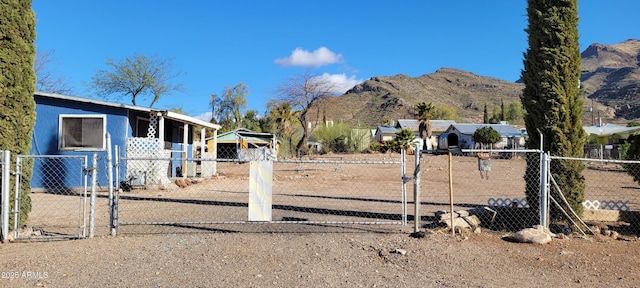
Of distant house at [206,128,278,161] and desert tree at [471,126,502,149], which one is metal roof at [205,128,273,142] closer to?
distant house at [206,128,278,161]

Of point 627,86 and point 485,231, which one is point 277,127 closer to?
point 485,231

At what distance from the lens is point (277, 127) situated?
1916 inches

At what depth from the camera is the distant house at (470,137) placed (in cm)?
4732

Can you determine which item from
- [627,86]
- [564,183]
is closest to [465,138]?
[564,183]

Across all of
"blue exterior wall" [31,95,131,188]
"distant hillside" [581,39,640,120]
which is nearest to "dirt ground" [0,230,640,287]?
"blue exterior wall" [31,95,131,188]

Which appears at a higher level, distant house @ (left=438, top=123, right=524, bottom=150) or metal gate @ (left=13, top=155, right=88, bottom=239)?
distant house @ (left=438, top=123, right=524, bottom=150)

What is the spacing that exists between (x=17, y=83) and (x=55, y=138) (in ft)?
26.9

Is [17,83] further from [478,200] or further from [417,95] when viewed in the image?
[417,95]

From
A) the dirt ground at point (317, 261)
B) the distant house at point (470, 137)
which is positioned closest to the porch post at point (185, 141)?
the dirt ground at point (317, 261)

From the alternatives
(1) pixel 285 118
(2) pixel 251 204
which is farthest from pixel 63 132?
(1) pixel 285 118

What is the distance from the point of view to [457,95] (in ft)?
→ 386

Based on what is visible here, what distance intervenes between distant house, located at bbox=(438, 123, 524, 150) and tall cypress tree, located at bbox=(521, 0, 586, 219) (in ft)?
128

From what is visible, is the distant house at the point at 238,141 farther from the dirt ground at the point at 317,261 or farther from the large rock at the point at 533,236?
the large rock at the point at 533,236

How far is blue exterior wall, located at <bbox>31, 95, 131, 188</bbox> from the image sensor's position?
45.7ft
